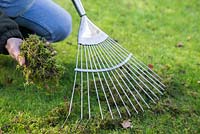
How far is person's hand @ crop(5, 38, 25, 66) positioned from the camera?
2359 millimetres

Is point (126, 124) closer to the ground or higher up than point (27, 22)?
closer to the ground

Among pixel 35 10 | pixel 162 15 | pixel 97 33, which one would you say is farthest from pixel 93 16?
pixel 97 33

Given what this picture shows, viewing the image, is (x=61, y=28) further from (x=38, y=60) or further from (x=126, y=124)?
(x=126, y=124)

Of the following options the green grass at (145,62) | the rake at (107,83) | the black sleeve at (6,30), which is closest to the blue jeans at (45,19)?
the black sleeve at (6,30)

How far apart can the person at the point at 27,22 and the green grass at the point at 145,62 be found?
0.26 m

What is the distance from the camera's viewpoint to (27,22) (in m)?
2.92

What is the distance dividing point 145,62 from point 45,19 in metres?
0.85

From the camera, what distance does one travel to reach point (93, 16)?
418cm

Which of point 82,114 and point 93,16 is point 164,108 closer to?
point 82,114

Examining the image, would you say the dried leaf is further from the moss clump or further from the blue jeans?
the blue jeans

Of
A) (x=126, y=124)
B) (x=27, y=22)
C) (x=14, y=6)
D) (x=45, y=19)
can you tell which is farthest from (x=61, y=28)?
(x=126, y=124)

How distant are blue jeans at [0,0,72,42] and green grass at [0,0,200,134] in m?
0.25

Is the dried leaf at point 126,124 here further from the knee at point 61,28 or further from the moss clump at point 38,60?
the knee at point 61,28

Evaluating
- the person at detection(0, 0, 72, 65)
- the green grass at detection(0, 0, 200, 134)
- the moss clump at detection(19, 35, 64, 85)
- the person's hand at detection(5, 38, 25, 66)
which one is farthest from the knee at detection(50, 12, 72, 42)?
the moss clump at detection(19, 35, 64, 85)
